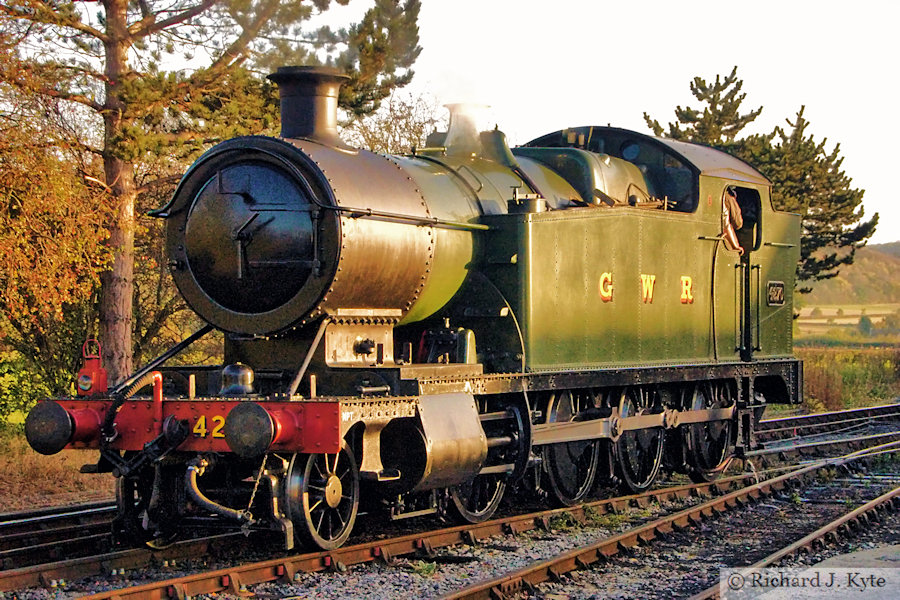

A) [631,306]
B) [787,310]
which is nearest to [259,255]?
[631,306]

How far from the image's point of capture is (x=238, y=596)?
6512mm

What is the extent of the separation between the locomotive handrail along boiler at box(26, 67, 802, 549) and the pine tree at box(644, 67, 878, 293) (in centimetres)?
1804

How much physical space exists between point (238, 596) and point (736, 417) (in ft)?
24.2

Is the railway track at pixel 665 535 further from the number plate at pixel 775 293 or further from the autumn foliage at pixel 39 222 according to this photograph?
the autumn foliage at pixel 39 222

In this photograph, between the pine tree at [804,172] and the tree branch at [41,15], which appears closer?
the tree branch at [41,15]

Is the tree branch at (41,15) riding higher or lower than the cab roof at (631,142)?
higher

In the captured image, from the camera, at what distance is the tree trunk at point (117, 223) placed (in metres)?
14.5

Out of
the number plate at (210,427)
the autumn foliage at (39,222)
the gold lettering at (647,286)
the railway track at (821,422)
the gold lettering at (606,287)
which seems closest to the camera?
the number plate at (210,427)

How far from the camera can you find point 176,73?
1480cm

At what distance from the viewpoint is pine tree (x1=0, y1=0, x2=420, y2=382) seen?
14211 millimetres

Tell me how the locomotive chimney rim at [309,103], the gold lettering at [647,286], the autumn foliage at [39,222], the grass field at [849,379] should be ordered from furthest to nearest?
the grass field at [849,379] < the autumn foliage at [39,222] < the gold lettering at [647,286] < the locomotive chimney rim at [309,103]

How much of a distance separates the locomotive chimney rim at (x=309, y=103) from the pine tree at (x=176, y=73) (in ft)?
19.9

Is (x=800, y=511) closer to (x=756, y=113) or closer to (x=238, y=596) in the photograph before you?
(x=238, y=596)

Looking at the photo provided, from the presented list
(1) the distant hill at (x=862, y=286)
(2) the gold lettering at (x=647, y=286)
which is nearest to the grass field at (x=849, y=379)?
(2) the gold lettering at (x=647, y=286)
